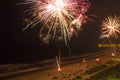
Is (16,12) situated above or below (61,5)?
above

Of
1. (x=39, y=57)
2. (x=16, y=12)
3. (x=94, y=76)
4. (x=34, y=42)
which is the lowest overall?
(x=94, y=76)

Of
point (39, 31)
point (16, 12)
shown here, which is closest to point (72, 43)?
point (39, 31)

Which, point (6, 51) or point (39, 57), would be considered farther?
point (39, 57)

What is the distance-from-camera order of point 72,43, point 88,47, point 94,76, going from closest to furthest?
point 94,76 → point 72,43 → point 88,47

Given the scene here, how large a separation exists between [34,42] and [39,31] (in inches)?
81.7

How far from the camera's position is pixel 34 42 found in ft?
134

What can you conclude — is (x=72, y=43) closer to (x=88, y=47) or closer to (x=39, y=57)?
(x=88, y=47)

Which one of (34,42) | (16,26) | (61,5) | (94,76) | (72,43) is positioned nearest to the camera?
(94,76)

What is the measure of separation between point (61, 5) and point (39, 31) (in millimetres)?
14693

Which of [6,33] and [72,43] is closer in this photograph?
[6,33]

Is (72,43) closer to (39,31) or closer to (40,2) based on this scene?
A: (39,31)

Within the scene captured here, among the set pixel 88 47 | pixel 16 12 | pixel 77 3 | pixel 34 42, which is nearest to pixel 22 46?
pixel 34 42

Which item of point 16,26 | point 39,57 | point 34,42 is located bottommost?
point 39,57

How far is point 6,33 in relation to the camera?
3759 centimetres
